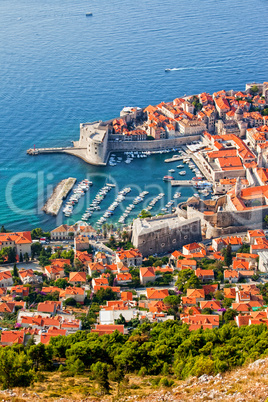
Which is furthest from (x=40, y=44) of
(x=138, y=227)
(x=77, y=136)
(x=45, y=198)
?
(x=138, y=227)

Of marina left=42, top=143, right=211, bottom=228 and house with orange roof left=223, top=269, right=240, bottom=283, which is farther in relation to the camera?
marina left=42, top=143, right=211, bottom=228

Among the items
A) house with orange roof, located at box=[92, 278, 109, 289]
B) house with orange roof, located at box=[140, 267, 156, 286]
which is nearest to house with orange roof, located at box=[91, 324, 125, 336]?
house with orange roof, located at box=[92, 278, 109, 289]

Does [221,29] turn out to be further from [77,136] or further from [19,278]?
[19,278]

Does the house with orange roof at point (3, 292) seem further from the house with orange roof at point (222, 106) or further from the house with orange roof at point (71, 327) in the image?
the house with orange roof at point (222, 106)

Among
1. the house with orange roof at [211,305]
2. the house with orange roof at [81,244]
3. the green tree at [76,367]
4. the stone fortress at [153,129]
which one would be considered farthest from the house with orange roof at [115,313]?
the stone fortress at [153,129]

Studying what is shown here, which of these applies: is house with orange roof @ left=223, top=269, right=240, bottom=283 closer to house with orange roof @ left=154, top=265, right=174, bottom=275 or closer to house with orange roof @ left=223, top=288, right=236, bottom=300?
house with orange roof @ left=223, top=288, right=236, bottom=300
